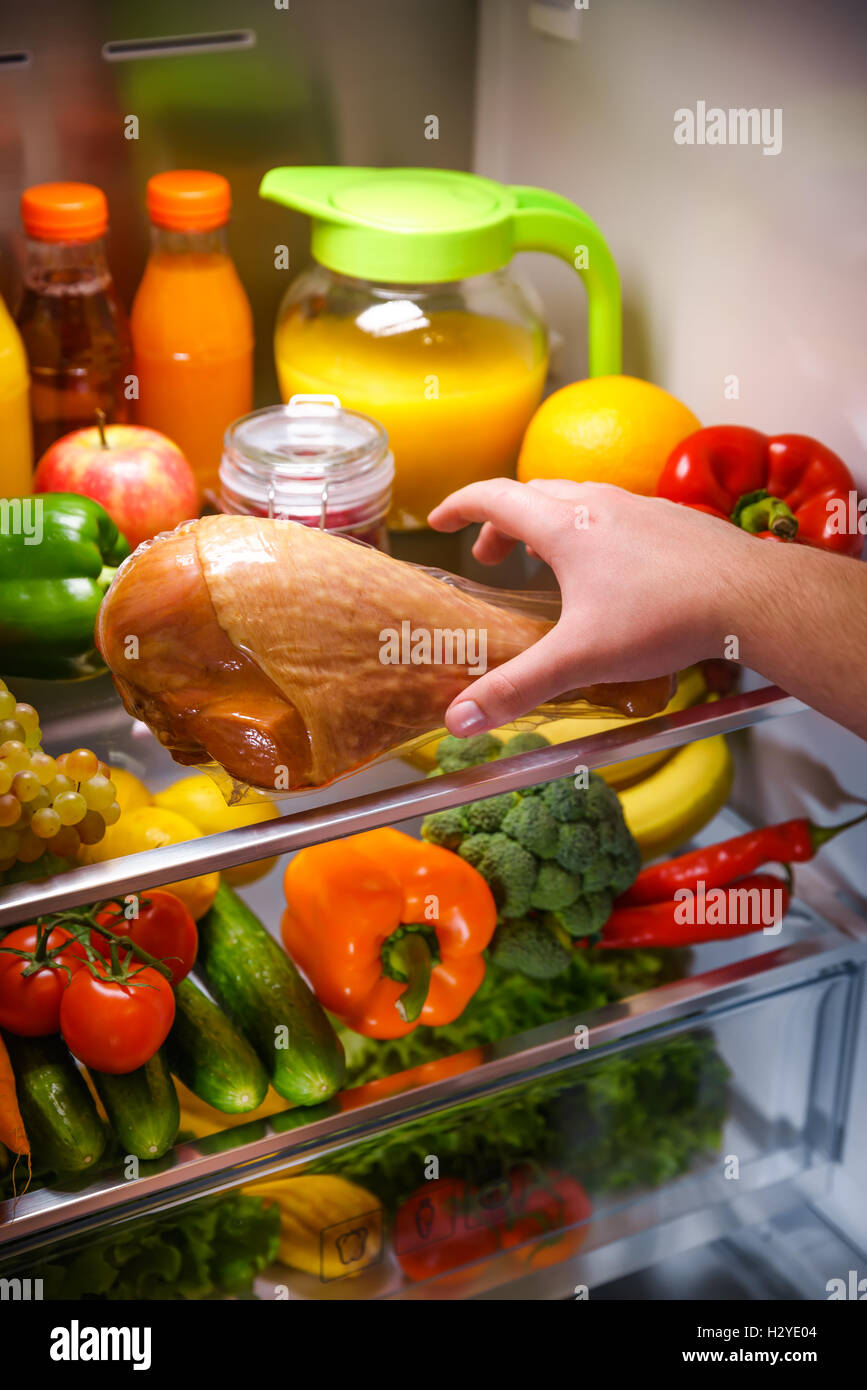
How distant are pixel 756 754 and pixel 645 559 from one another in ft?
1.51

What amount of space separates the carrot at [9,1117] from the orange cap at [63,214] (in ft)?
2.14

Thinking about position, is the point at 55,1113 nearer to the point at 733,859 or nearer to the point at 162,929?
the point at 162,929

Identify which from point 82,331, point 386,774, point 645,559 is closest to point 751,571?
point 645,559

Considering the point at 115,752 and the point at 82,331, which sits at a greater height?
the point at 82,331

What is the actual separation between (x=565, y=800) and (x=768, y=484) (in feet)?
0.96

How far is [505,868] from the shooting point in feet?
3.34

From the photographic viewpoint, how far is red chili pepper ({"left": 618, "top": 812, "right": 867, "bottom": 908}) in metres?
1.13

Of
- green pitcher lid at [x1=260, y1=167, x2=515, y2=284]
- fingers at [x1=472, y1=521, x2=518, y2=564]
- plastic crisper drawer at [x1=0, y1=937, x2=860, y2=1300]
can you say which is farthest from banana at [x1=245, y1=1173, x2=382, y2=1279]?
green pitcher lid at [x1=260, y1=167, x2=515, y2=284]

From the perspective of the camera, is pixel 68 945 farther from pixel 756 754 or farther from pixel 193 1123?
pixel 756 754

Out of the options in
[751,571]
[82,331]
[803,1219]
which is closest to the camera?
[751,571]

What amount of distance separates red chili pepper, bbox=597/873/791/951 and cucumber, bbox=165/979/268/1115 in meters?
0.34
